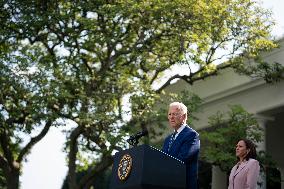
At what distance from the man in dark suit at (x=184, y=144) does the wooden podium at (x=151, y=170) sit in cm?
15

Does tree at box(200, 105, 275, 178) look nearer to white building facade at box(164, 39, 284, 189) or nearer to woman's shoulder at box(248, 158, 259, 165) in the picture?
white building facade at box(164, 39, 284, 189)

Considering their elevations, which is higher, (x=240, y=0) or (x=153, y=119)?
(x=240, y=0)

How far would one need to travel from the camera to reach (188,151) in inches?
164

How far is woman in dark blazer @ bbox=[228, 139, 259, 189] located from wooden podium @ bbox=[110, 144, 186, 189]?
116 centimetres

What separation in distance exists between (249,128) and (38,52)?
5.97m

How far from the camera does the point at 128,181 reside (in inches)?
154

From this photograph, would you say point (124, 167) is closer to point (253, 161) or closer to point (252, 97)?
point (253, 161)

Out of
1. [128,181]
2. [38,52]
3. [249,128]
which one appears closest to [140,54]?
[38,52]

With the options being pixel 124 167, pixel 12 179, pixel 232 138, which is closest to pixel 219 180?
pixel 232 138

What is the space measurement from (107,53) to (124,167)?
10.3 m

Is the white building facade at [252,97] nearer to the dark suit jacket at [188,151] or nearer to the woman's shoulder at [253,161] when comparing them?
the woman's shoulder at [253,161]

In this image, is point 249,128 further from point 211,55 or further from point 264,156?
point 211,55

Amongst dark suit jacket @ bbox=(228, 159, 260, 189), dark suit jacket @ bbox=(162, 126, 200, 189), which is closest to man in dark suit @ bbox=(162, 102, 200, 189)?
dark suit jacket @ bbox=(162, 126, 200, 189)

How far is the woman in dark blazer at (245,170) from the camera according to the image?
4.80m
